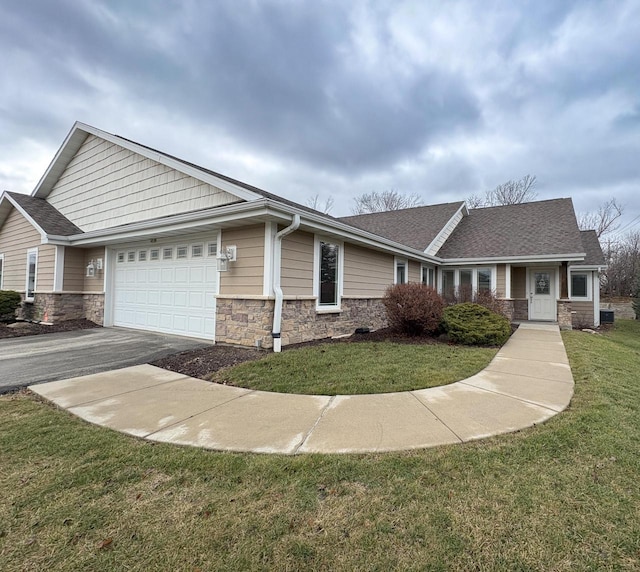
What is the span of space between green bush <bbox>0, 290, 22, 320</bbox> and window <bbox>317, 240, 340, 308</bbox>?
34.1 feet

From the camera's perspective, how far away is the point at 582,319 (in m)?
14.4

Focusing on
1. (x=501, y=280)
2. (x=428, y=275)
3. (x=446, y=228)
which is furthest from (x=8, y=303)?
(x=501, y=280)

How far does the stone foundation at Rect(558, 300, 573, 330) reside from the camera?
11484mm

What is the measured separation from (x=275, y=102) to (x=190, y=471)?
41.6 ft

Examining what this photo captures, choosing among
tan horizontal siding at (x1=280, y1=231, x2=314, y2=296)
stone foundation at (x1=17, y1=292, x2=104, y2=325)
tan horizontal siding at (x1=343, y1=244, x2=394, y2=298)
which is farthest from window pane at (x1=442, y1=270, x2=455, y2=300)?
stone foundation at (x1=17, y1=292, x2=104, y2=325)

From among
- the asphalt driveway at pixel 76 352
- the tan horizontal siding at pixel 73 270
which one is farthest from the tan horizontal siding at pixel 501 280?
the tan horizontal siding at pixel 73 270

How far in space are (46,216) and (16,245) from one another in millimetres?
2696

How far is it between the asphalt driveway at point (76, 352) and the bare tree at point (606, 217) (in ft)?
122

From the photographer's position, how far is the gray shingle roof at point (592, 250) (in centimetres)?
1429

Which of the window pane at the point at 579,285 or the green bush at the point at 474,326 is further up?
the window pane at the point at 579,285

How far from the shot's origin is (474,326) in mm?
7930

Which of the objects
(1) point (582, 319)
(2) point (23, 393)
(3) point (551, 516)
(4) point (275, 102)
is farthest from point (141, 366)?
(1) point (582, 319)

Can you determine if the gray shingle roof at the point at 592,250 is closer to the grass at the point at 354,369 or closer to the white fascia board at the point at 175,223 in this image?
the grass at the point at 354,369

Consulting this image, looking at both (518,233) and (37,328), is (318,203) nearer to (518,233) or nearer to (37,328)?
(518,233)
